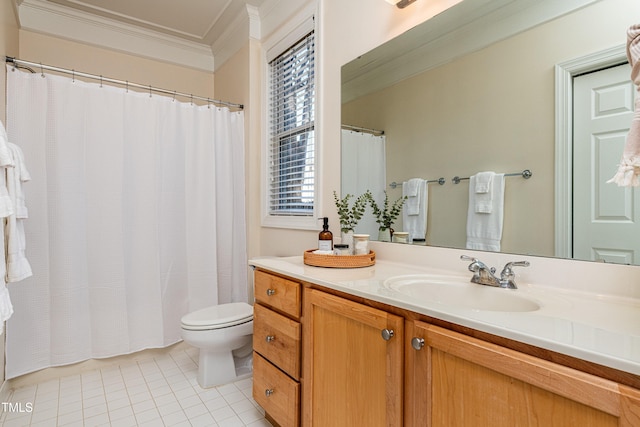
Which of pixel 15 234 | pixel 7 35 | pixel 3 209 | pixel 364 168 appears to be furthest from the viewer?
pixel 7 35

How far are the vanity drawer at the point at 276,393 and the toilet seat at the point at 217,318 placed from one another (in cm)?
41

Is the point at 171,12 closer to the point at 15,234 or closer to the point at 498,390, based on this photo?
the point at 15,234

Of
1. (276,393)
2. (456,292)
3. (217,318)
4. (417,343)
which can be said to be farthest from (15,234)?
(456,292)

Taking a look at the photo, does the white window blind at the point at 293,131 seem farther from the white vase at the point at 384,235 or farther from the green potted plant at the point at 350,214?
the white vase at the point at 384,235

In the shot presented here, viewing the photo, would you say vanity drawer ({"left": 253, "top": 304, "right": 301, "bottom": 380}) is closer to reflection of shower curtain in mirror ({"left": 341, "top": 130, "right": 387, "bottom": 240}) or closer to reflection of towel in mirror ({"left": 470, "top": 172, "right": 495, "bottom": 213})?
reflection of shower curtain in mirror ({"left": 341, "top": 130, "right": 387, "bottom": 240})

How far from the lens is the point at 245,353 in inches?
94.0

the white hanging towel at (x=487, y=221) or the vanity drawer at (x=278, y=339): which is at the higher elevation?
the white hanging towel at (x=487, y=221)

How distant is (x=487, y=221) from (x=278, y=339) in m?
0.98

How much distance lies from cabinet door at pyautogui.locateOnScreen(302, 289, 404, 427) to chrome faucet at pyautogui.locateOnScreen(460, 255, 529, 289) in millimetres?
393

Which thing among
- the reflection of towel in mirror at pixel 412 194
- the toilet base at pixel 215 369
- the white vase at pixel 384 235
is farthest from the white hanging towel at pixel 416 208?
the toilet base at pixel 215 369

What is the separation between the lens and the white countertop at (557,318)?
2.07 ft

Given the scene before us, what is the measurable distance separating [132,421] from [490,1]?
2462 millimetres

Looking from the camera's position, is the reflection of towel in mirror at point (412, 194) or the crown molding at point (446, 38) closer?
the crown molding at point (446, 38)

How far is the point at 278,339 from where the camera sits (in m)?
1.49
